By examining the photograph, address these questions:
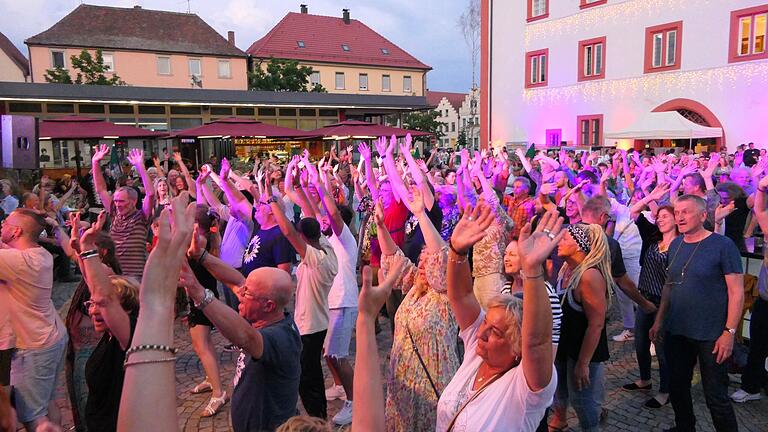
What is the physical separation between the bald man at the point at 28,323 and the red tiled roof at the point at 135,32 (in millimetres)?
43119

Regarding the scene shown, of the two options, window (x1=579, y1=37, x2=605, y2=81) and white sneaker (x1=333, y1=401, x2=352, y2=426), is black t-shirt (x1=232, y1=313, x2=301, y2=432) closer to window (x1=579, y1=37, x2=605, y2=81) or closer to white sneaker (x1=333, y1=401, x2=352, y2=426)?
white sneaker (x1=333, y1=401, x2=352, y2=426)

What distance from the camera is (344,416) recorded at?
450 centimetres

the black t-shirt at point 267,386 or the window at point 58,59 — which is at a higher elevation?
the window at point 58,59

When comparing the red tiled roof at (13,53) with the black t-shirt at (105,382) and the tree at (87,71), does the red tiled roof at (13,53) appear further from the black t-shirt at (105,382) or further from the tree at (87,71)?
the black t-shirt at (105,382)

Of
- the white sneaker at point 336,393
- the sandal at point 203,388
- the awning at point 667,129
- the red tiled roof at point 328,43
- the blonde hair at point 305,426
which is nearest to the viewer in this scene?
the blonde hair at point 305,426

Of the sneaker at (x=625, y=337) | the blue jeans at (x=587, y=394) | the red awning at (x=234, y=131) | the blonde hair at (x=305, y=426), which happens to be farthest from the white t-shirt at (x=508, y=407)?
the red awning at (x=234, y=131)

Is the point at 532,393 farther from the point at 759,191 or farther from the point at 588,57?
the point at 588,57

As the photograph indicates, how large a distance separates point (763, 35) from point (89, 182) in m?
24.3

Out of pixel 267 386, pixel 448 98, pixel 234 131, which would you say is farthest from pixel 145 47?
pixel 448 98

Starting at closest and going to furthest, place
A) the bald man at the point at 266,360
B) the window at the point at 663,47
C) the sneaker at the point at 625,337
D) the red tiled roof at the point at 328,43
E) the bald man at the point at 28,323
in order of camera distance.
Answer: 1. the bald man at the point at 266,360
2. the bald man at the point at 28,323
3. the sneaker at the point at 625,337
4. the window at the point at 663,47
5. the red tiled roof at the point at 328,43

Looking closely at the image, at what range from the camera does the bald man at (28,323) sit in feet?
12.0

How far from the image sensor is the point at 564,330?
3670 mm

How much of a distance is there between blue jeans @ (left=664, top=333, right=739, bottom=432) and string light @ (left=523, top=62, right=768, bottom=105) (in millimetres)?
22353

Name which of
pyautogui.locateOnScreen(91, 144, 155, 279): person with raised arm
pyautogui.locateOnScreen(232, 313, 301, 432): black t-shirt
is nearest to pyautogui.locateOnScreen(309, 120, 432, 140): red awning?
pyautogui.locateOnScreen(91, 144, 155, 279): person with raised arm
